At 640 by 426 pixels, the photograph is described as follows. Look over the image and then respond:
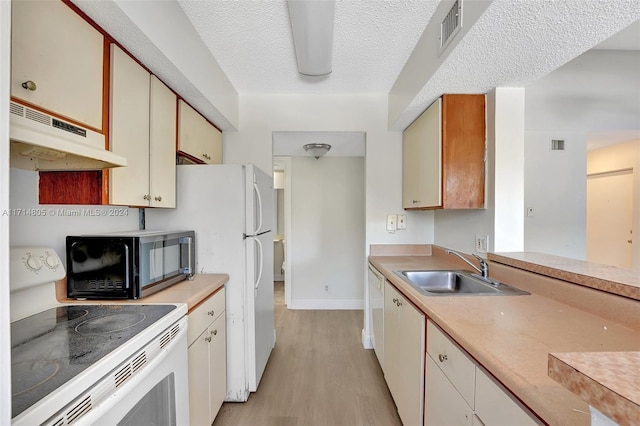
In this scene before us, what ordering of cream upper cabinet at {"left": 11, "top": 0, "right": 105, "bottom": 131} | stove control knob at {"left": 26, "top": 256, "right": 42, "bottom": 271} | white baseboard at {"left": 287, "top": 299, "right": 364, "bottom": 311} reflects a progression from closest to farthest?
cream upper cabinet at {"left": 11, "top": 0, "right": 105, "bottom": 131} < stove control knob at {"left": 26, "top": 256, "right": 42, "bottom": 271} < white baseboard at {"left": 287, "top": 299, "right": 364, "bottom": 311}

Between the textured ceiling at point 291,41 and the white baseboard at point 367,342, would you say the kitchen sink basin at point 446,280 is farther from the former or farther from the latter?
the textured ceiling at point 291,41

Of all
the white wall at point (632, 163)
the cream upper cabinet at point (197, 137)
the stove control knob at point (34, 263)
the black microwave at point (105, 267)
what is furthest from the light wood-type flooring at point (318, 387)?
the white wall at point (632, 163)

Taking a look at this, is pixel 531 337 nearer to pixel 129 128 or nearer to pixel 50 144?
pixel 50 144

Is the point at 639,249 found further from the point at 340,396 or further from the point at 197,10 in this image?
the point at 197,10

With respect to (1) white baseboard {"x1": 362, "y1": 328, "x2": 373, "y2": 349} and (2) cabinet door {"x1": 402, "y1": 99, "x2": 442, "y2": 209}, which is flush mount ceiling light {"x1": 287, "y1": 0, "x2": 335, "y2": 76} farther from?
(1) white baseboard {"x1": 362, "y1": 328, "x2": 373, "y2": 349}

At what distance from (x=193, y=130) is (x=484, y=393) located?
217 cm

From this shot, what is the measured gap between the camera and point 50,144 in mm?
758

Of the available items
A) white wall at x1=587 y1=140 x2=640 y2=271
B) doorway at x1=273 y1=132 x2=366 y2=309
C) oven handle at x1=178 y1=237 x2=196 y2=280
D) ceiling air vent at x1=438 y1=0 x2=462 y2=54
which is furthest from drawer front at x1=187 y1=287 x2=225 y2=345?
white wall at x1=587 y1=140 x2=640 y2=271

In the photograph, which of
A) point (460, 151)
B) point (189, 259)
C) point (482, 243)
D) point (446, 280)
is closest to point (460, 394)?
point (446, 280)

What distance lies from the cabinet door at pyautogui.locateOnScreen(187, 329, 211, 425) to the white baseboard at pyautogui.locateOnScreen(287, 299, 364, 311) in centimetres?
217

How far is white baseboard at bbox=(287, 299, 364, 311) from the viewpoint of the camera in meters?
3.64

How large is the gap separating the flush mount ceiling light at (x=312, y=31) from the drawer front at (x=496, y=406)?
5.33 feet

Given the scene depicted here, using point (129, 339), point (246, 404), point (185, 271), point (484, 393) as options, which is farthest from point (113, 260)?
point (484, 393)

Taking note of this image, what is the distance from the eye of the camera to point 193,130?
6.55ft
